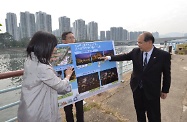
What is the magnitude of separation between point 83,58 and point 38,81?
1108 millimetres

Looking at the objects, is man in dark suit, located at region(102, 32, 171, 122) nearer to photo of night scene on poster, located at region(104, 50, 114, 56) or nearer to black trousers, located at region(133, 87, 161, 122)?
black trousers, located at region(133, 87, 161, 122)

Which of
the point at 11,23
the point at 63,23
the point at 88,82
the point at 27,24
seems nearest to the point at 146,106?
the point at 88,82

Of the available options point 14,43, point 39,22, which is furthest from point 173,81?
point 39,22

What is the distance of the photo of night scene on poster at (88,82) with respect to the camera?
102 inches

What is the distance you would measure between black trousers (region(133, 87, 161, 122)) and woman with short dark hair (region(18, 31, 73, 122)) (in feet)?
4.91

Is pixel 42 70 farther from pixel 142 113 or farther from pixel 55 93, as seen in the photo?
pixel 142 113

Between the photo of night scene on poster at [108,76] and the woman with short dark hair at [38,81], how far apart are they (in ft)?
4.30

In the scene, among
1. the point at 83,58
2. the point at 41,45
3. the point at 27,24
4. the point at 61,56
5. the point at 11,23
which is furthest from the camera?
the point at 27,24

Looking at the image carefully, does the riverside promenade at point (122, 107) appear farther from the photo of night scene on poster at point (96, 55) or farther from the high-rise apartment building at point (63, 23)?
the high-rise apartment building at point (63, 23)

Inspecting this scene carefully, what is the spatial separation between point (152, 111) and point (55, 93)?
1.61 meters

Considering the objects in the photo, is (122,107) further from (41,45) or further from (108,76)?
(41,45)

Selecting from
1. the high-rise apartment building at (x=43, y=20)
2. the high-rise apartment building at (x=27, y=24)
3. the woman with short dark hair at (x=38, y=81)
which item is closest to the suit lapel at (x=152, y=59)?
the woman with short dark hair at (x=38, y=81)

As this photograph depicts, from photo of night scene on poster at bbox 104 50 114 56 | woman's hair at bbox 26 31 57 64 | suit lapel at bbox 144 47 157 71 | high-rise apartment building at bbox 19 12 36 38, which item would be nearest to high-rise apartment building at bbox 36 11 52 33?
high-rise apartment building at bbox 19 12 36 38

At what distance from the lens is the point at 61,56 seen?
2.35 meters
